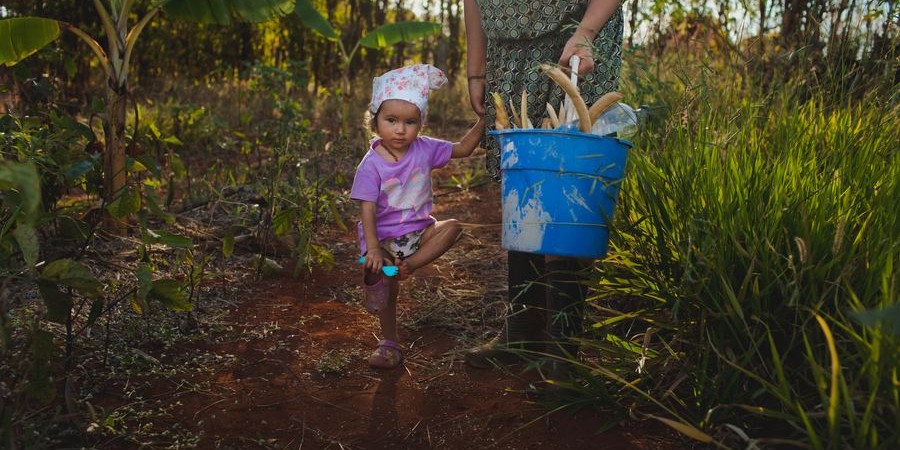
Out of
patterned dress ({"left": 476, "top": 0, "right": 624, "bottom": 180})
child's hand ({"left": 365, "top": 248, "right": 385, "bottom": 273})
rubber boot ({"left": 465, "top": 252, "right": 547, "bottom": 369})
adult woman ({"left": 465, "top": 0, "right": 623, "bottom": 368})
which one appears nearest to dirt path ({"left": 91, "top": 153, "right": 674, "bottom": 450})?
rubber boot ({"left": 465, "top": 252, "right": 547, "bottom": 369})

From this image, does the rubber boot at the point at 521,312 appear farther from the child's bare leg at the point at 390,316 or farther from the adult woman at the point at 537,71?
the child's bare leg at the point at 390,316

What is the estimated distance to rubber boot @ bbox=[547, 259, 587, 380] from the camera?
234 cm

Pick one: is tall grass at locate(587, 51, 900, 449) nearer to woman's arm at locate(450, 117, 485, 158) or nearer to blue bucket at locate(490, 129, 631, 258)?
blue bucket at locate(490, 129, 631, 258)

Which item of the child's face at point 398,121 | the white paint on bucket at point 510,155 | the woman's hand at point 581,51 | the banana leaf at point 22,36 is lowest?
the white paint on bucket at point 510,155

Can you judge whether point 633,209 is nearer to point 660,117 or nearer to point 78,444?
point 660,117

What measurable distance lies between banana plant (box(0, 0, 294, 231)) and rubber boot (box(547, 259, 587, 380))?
1768 millimetres

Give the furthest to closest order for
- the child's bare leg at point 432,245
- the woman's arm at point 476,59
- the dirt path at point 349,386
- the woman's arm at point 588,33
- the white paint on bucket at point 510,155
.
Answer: the woman's arm at point 476,59, the child's bare leg at point 432,245, the woman's arm at point 588,33, the white paint on bucket at point 510,155, the dirt path at point 349,386

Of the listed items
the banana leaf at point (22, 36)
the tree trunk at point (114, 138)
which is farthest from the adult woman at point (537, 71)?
the banana leaf at point (22, 36)

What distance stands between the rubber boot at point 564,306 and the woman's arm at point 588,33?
1.91 ft

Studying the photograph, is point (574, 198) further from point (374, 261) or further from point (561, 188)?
point (374, 261)

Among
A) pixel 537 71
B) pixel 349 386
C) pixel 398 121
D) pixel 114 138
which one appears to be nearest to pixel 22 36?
pixel 114 138

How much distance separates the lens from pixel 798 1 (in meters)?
4.55

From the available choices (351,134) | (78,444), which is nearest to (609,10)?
(78,444)

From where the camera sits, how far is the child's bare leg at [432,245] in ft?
8.50
